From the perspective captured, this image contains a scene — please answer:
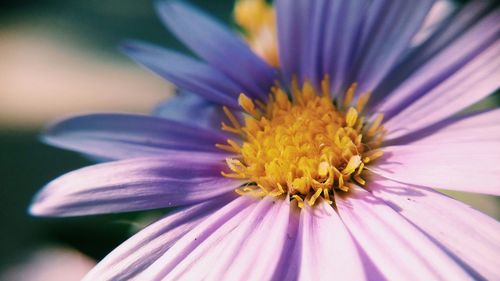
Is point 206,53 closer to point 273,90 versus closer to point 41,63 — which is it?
point 273,90

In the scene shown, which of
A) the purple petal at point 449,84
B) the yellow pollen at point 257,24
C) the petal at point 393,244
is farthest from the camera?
the yellow pollen at point 257,24

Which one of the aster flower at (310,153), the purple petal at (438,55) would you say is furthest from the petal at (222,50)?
the purple petal at (438,55)

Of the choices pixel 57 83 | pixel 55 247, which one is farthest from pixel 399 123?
pixel 57 83

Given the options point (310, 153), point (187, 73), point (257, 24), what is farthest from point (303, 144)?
point (257, 24)

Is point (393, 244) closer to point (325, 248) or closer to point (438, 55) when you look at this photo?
point (325, 248)

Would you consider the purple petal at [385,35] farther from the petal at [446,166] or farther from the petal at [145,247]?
the petal at [145,247]

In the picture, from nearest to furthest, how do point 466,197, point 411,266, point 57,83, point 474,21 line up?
point 411,266, point 474,21, point 466,197, point 57,83

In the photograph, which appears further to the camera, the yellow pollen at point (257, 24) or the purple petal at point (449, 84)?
the yellow pollen at point (257, 24)
